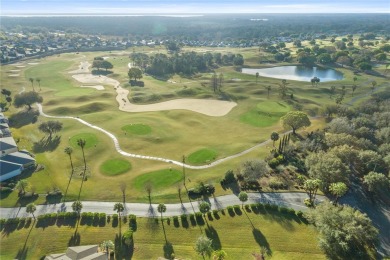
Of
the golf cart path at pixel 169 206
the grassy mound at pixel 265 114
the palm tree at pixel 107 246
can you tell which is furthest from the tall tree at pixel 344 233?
the grassy mound at pixel 265 114

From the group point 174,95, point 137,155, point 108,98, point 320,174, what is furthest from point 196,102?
point 320,174

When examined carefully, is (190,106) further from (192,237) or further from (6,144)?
(192,237)

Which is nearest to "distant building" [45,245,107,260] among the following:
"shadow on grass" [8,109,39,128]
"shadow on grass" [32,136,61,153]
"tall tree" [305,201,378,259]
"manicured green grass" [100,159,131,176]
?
"manicured green grass" [100,159,131,176]

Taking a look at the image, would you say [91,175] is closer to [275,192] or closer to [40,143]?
[40,143]

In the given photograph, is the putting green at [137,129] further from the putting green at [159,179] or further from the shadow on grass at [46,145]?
the putting green at [159,179]

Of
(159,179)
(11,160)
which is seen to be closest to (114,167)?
(159,179)

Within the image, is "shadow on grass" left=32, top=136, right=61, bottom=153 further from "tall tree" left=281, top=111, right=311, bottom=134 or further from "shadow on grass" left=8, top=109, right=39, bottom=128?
"tall tree" left=281, top=111, right=311, bottom=134
